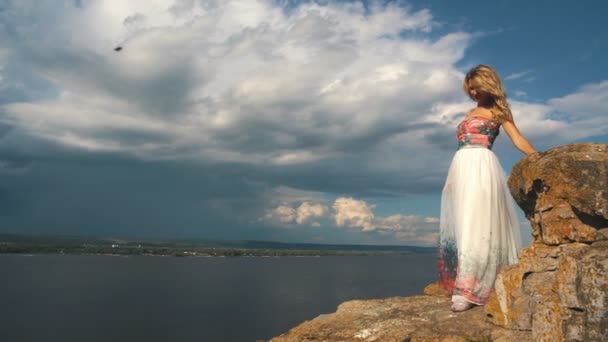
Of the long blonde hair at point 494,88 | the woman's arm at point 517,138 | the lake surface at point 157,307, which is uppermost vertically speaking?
the long blonde hair at point 494,88

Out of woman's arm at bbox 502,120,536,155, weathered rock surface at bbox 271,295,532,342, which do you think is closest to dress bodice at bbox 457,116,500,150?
woman's arm at bbox 502,120,536,155

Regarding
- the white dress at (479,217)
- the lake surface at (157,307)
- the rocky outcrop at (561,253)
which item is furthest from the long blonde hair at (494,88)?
the lake surface at (157,307)

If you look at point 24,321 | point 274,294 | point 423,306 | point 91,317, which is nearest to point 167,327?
point 91,317

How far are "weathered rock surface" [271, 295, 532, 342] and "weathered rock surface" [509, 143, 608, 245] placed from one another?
1.16 metres

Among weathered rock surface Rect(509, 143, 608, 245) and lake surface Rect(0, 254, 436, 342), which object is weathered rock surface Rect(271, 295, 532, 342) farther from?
lake surface Rect(0, 254, 436, 342)

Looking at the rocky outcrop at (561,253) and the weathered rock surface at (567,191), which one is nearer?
the rocky outcrop at (561,253)

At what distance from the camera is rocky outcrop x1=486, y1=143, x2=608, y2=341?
12.4 ft

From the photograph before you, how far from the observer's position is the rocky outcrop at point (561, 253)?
3785 mm

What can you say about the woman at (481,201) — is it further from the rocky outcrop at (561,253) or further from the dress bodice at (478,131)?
the rocky outcrop at (561,253)

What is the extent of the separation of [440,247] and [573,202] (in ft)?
10.2

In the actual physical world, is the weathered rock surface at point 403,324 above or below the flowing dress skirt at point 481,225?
below

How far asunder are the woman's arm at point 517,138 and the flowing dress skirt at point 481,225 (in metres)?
0.53

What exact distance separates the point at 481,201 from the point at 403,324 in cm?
205

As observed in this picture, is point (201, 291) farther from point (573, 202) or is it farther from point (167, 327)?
point (573, 202)
